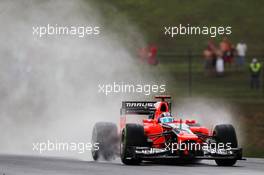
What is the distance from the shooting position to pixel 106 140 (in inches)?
994

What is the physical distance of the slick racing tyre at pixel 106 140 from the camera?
2512 centimetres

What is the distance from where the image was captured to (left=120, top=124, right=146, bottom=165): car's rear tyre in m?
23.3

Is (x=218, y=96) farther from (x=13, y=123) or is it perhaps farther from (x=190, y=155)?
(x=190, y=155)

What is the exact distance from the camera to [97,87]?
4084 centimetres

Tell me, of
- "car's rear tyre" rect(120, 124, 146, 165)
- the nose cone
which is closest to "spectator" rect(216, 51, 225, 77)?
"car's rear tyre" rect(120, 124, 146, 165)

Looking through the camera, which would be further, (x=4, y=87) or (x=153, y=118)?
(x=4, y=87)

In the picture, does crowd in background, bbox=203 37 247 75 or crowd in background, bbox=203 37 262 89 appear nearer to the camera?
crowd in background, bbox=203 37 262 89

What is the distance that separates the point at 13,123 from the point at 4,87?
4879 mm

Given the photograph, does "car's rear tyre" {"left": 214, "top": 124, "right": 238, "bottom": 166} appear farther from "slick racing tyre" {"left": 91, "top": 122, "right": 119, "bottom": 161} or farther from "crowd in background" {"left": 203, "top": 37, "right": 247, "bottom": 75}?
"crowd in background" {"left": 203, "top": 37, "right": 247, "bottom": 75}

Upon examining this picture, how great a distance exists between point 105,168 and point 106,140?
260 cm

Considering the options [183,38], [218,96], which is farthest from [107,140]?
[183,38]

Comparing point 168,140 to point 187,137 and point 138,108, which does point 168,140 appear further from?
point 138,108

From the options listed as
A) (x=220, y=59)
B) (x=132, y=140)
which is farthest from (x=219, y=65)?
(x=132, y=140)

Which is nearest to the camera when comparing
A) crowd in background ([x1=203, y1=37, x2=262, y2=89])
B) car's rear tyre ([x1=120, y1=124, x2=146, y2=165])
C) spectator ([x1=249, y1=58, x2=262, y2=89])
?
car's rear tyre ([x1=120, y1=124, x2=146, y2=165])
